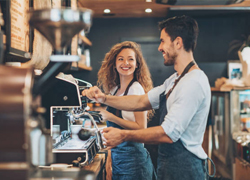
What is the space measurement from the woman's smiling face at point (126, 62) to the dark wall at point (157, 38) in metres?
2.96

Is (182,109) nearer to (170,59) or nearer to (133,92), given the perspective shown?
(170,59)

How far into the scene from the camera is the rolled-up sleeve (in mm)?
1788

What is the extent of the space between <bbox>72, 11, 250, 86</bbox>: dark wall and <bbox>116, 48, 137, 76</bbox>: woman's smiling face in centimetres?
296

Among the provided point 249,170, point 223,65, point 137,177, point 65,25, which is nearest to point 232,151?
point 249,170

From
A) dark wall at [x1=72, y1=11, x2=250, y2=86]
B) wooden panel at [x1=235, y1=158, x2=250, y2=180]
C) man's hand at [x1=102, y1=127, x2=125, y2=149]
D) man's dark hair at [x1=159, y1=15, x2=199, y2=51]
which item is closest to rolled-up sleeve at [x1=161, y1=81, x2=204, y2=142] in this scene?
man's hand at [x1=102, y1=127, x2=125, y2=149]

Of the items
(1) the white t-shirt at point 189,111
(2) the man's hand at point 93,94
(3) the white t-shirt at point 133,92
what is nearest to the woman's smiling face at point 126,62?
(3) the white t-shirt at point 133,92

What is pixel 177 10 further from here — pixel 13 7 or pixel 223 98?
pixel 13 7

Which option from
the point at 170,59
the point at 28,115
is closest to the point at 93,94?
the point at 170,59

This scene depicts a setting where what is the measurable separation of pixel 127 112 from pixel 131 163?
16.3 inches

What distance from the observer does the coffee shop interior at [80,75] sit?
3.03 feet

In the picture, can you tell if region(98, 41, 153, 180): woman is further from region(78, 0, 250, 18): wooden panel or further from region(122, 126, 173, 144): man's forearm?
region(78, 0, 250, 18): wooden panel

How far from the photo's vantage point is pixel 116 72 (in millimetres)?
3000

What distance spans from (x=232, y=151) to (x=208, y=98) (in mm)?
2628

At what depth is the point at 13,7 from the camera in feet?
6.21
